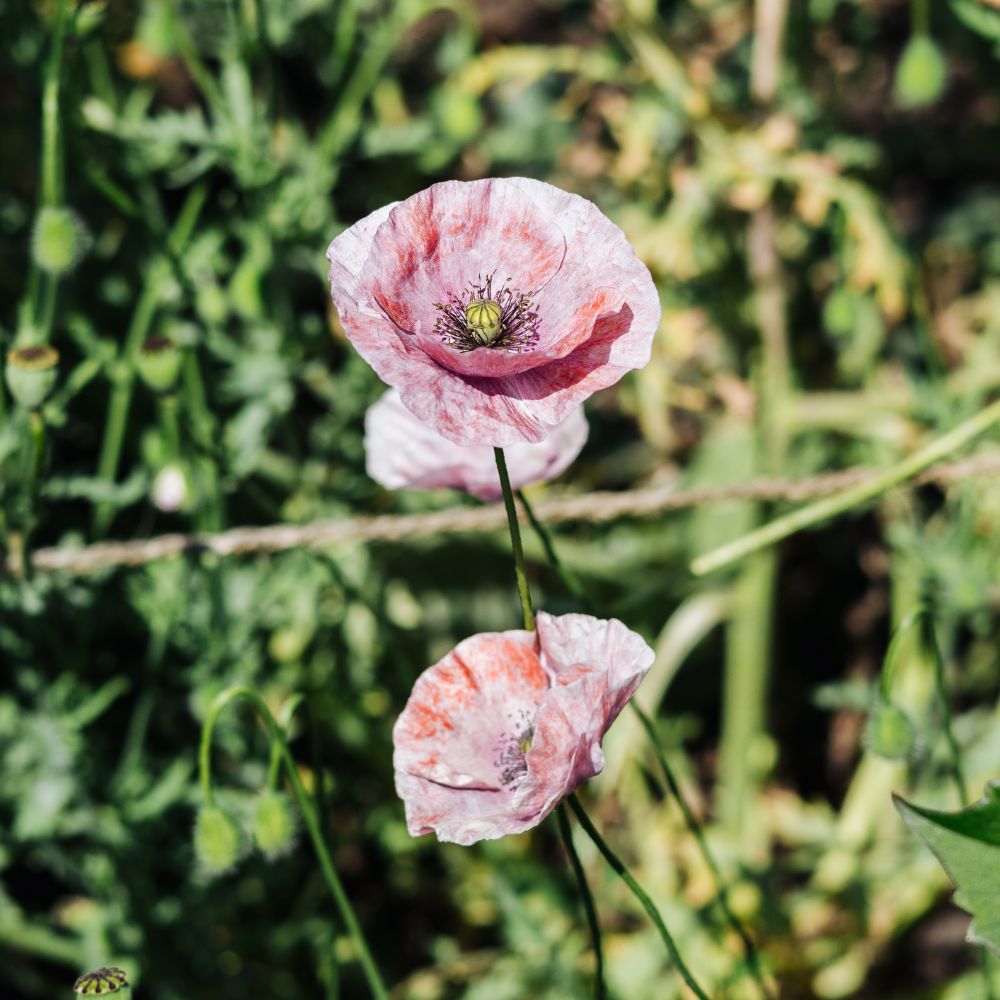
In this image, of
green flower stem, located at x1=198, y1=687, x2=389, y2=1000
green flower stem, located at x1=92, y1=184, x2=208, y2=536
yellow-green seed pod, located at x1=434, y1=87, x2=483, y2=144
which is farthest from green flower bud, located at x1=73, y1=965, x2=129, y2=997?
yellow-green seed pod, located at x1=434, y1=87, x2=483, y2=144

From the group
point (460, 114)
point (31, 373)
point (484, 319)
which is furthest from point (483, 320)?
point (460, 114)

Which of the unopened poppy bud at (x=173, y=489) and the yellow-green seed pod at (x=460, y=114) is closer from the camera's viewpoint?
the unopened poppy bud at (x=173, y=489)

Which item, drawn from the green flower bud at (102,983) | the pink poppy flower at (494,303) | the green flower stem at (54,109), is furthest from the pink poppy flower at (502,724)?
the green flower stem at (54,109)

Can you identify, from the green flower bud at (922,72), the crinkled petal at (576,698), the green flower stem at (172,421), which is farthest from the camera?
the green flower bud at (922,72)

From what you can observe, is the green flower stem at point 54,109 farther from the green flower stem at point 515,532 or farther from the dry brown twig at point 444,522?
the green flower stem at point 515,532

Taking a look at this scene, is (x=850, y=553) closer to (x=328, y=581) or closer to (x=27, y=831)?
(x=328, y=581)

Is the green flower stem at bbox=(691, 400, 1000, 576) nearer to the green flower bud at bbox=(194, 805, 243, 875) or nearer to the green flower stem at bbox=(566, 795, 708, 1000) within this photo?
the green flower stem at bbox=(566, 795, 708, 1000)

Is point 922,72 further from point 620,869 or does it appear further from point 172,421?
point 620,869
